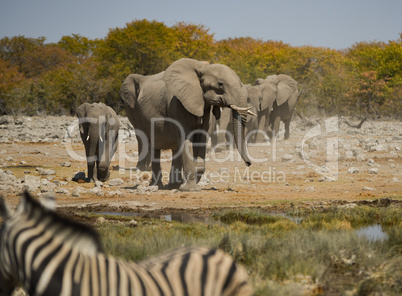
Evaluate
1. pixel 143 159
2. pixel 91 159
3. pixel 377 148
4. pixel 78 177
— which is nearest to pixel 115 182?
pixel 91 159

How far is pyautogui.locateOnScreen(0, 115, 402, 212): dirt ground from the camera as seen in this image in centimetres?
1243

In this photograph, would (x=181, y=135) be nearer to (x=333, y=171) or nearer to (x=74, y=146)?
(x=333, y=171)

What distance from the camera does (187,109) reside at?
13.0m

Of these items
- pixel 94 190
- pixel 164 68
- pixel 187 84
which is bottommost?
pixel 94 190

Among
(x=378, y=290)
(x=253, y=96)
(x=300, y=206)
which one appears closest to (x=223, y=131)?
(x=253, y=96)

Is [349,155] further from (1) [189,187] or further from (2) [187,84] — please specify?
(2) [187,84]

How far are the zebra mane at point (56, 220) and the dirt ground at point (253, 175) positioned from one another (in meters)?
8.26

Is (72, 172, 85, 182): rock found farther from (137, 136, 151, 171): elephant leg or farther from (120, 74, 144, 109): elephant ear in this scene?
(137, 136, 151, 171): elephant leg

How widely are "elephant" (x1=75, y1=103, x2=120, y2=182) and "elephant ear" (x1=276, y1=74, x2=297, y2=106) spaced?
47.4 feet

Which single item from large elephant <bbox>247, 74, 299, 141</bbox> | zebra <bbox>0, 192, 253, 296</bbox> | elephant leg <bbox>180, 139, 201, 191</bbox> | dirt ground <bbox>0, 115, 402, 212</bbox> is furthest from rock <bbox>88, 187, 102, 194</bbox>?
large elephant <bbox>247, 74, 299, 141</bbox>

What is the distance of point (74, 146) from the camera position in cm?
2498

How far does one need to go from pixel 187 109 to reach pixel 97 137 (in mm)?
3189

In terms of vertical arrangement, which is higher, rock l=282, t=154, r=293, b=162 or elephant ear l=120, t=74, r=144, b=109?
elephant ear l=120, t=74, r=144, b=109

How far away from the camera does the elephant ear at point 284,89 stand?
28.8 meters
